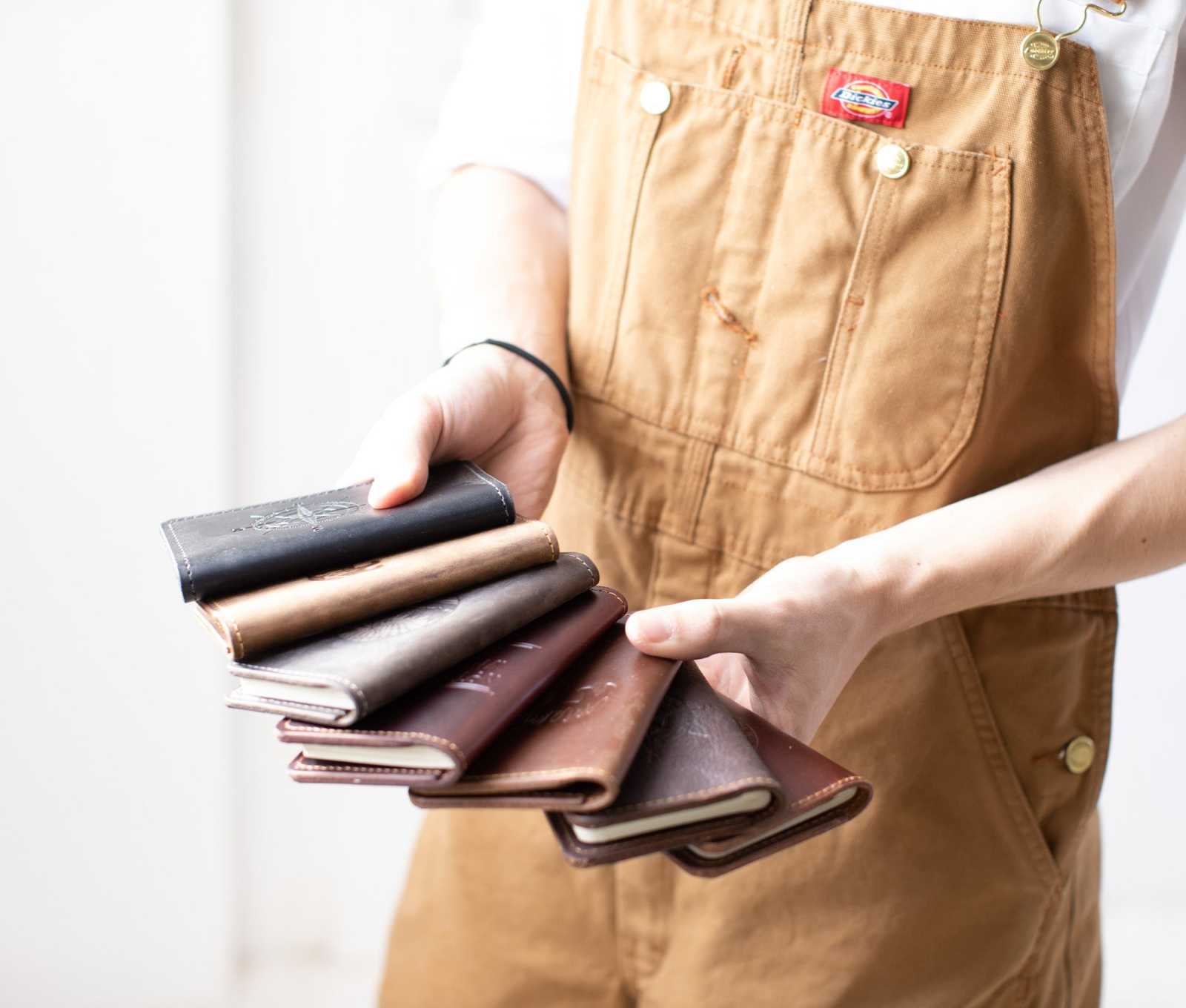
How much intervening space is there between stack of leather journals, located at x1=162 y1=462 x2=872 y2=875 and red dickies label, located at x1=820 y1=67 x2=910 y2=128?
46 cm

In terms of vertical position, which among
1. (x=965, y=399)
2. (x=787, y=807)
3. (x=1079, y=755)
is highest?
(x=965, y=399)

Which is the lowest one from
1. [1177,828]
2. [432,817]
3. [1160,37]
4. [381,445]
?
[1177,828]

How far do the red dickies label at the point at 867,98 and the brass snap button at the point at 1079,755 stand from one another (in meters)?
0.60

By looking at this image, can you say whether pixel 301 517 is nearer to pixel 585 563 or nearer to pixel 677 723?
pixel 585 563

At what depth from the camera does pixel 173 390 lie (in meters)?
1.60

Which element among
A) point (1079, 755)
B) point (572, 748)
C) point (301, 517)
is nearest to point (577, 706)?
point (572, 748)

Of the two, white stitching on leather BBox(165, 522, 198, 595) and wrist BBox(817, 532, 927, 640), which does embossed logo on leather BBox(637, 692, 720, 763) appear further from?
white stitching on leather BBox(165, 522, 198, 595)

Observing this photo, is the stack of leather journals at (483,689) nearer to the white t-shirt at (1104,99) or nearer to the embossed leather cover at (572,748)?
the embossed leather cover at (572,748)

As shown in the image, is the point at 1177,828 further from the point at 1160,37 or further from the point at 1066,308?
the point at 1160,37

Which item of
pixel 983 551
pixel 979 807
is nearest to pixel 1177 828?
pixel 979 807

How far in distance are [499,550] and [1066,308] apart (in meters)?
0.55

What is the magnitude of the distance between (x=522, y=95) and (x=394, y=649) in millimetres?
707

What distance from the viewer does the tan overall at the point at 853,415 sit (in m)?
0.94

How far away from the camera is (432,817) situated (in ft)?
4.09
